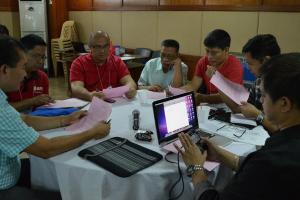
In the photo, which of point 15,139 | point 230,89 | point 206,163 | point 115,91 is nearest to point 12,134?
point 15,139

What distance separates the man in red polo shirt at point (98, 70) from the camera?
2875mm

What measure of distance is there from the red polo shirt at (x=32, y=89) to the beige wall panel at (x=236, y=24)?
9.60ft

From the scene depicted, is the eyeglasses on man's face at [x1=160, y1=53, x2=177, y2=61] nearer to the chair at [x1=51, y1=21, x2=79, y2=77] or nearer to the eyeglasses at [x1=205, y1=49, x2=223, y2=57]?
the eyeglasses at [x1=205, y1=49, x2=223, y2=57]

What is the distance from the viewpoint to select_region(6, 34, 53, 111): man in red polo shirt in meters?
2.39

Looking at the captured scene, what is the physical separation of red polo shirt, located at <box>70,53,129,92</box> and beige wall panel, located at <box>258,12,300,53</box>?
88.2 inches

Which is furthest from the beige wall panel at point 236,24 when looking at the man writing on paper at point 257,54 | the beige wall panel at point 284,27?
the man writing on paper at point 257,54

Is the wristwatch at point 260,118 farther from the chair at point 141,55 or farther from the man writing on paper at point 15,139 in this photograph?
the chair at point 141,55

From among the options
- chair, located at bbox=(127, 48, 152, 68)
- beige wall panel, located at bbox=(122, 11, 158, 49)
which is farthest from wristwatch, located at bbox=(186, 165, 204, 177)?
beige wall panel, located at bbox=(122, 11, 158, 49)

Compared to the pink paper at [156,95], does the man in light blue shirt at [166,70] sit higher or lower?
higher

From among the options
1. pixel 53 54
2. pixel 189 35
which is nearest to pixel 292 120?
pixel 189 35

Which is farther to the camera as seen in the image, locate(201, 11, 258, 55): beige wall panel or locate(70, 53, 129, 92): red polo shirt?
locate(201, 11, 258, 55): beige wall panel

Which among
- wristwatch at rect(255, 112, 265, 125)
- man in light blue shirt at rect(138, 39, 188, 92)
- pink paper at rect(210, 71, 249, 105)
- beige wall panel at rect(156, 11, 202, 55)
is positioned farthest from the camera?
beige wall panel at rect(156, 11, 202, 55)

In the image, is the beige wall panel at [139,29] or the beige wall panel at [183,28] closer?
the beige wall panel at [183,28]

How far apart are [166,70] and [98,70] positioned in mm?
705
